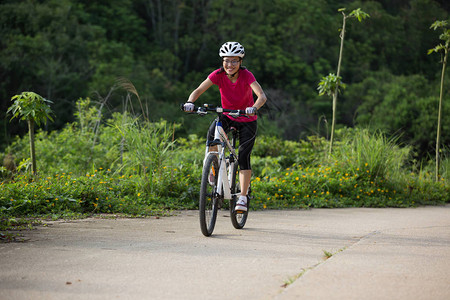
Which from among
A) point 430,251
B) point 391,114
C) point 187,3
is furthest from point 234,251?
point 187,3

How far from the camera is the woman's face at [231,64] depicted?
21.0 ft

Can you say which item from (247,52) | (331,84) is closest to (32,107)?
(331,84)

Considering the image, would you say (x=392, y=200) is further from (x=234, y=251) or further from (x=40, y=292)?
(x=40, y=292)

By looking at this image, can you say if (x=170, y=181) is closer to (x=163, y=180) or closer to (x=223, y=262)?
(x=163, y=180)

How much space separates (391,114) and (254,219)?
30924 mm

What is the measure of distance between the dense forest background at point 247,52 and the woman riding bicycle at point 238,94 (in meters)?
27.4

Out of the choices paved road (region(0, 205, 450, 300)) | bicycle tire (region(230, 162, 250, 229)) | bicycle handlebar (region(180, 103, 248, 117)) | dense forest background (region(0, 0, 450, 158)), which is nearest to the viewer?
paved road (region(0, 205, 450, 300))

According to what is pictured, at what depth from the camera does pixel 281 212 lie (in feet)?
28.0

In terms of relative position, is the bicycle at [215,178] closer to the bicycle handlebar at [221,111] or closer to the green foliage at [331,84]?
the bicycle handlebar at [221,111]

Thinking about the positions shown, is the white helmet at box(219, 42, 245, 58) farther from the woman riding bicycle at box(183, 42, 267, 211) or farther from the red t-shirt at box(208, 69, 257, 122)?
the red t-shirt at box(208, 69, 257, 122)

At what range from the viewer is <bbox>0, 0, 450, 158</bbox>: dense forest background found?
3550 centimetres

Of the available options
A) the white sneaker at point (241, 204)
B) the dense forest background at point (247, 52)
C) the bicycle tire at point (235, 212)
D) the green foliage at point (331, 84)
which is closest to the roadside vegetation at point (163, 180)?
the green foliage at point (331, 84)

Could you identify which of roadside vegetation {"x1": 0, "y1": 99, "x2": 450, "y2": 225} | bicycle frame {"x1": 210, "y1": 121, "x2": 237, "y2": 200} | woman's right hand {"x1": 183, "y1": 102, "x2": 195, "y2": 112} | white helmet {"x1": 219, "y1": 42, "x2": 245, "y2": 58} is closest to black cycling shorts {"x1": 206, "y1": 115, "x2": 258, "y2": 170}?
bicycle frame {"x1": 210, "y1": 121, "x2": 237, "y2": 200}

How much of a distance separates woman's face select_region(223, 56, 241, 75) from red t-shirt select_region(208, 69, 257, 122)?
4.5 inches
